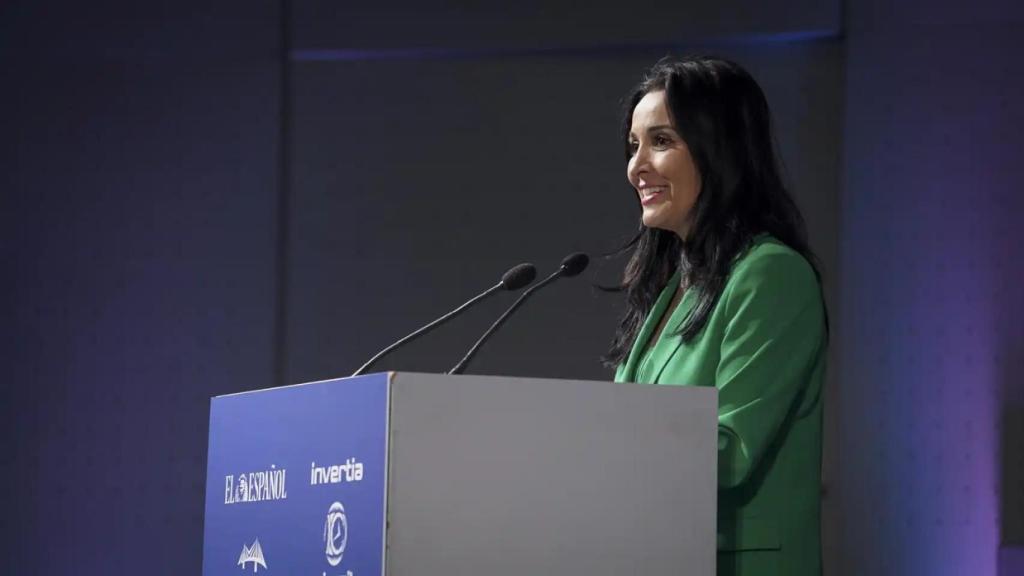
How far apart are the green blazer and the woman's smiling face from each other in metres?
0.17

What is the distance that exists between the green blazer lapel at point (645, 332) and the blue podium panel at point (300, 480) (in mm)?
697

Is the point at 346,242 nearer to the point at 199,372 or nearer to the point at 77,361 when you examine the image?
the point at 199,372

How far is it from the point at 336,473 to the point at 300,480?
11cm

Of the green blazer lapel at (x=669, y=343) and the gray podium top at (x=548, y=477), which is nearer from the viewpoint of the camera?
the gray podium top at (x=548, y=477)

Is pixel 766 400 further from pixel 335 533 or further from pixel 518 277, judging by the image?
pixel 335 533

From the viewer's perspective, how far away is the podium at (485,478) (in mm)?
1582

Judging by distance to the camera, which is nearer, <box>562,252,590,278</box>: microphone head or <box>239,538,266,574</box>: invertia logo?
<box>239,538,266,574</box>: invertia logo

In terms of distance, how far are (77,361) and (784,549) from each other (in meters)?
3.56

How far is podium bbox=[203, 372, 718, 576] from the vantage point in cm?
158

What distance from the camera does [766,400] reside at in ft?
6.49

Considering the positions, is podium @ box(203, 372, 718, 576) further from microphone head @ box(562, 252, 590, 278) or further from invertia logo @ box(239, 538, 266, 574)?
microphone head @ box(562, 252, 590, 278)

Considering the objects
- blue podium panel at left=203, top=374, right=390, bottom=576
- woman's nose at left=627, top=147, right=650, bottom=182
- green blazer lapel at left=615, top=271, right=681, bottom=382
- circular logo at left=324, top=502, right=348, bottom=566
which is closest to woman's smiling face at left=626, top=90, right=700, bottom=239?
woman's nose at left=627, top=147, right=650, bottom=182

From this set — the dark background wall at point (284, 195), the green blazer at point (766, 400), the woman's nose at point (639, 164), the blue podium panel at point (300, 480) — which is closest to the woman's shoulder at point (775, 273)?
the green blazer at point (766, 400)

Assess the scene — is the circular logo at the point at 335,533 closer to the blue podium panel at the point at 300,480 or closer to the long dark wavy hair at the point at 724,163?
the blue podium panel at the point at 300,480
